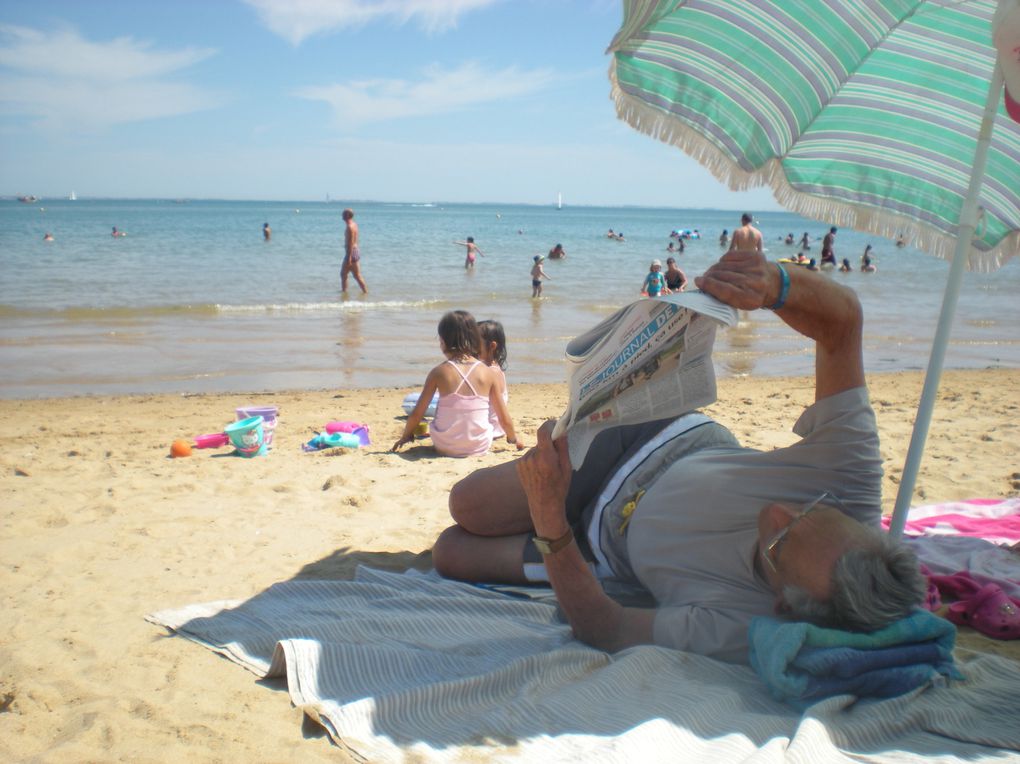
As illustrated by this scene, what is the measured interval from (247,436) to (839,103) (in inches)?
147

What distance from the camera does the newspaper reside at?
6.10 ft

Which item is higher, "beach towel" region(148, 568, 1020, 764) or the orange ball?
"beach towel" region(148, 568, 1020, 764)

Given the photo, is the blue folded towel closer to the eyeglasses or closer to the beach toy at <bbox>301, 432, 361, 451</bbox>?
the eyeglasses

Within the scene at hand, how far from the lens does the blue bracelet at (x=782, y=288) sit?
1.97m

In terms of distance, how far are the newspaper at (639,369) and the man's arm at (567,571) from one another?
4.1 inches

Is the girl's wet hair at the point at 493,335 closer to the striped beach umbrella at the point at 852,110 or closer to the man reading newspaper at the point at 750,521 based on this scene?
the striped beach umbrella at the point at 852,110

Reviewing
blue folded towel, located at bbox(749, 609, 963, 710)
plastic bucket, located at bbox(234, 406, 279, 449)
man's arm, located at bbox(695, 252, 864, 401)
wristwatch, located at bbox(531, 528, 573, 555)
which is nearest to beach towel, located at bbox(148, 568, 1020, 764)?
blue folded towel, located at bbox(749, 609, 963, 710)

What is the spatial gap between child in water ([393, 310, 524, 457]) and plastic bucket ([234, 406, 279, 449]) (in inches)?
32.3

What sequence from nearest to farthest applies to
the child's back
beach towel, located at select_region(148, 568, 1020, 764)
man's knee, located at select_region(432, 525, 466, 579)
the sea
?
beach towel, located at select_region(148, 568, 1020, 764) < man's knee, located at select_region(432, 525, 466, 579) < the child's back < the sea

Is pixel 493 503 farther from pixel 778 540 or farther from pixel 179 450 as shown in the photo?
pixel 179 450

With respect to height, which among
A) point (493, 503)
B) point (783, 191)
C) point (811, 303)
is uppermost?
point (783, 191)

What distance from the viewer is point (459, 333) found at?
5.31 meters

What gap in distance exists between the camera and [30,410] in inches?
271

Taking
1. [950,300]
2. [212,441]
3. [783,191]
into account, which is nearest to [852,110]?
[783,191]
